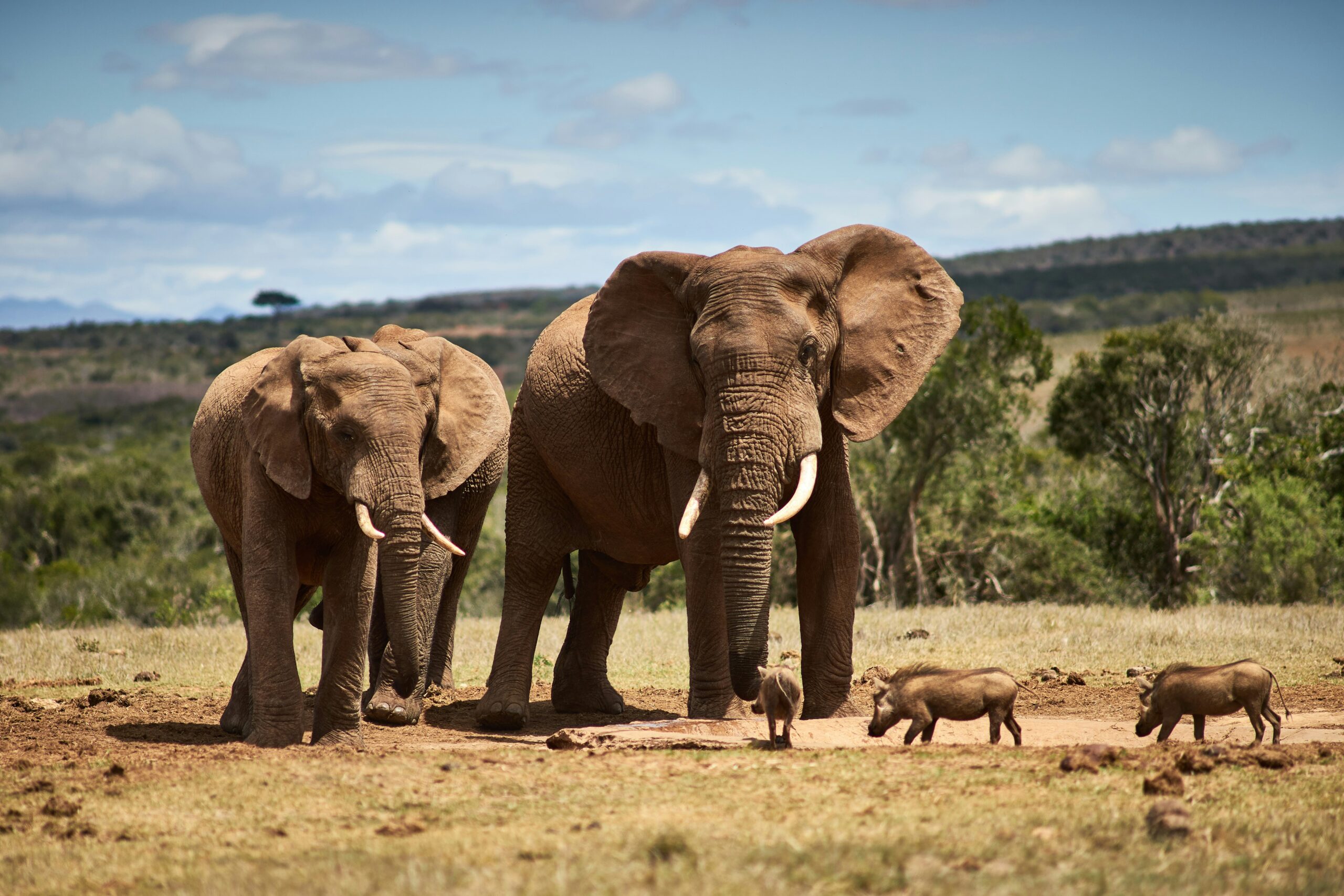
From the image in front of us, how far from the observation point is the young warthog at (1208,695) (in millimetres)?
7680

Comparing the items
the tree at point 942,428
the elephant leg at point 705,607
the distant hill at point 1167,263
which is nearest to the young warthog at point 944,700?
the elephant leg at point 705,607

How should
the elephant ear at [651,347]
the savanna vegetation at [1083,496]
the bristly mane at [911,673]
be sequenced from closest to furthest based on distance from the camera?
the bristly mane at [911,673]
the elephant ear at [651,347]
the savanna vegetation at [1083,496]

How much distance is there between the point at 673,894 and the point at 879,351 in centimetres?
517

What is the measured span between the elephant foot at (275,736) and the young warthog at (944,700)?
3699mm

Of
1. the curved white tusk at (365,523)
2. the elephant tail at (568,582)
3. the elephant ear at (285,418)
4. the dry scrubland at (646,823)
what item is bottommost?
the dry scrubland at (646,823)

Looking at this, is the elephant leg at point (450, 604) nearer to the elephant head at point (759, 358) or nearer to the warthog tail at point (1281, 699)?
the elephant head at point (759, 358)

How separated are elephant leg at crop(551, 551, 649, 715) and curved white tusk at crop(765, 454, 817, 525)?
3102mm

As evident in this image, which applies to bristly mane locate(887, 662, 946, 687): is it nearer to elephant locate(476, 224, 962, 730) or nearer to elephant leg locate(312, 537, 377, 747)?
elephant locate(476, 224, 962, 730)

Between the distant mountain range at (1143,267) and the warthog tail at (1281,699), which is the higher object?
the distant mountain range at (1143,267)

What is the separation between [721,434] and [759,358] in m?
0.53

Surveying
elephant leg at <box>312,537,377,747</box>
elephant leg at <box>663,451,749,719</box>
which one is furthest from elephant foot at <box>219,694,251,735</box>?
elephant leg at <box>663,451,749,719</box>

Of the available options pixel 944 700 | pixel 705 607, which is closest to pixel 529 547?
pixel 705 607

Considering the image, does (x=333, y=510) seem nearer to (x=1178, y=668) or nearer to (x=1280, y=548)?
(x=1178, y=668)

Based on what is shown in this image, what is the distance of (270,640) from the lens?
8664 millimetres
